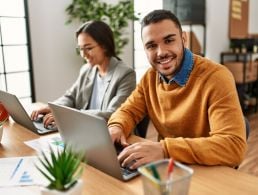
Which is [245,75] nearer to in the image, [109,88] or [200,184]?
[109,88]

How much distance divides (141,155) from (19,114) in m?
0.79

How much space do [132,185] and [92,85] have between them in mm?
1220

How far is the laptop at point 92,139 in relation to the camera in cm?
91

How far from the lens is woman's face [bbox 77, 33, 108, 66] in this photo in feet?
6.38

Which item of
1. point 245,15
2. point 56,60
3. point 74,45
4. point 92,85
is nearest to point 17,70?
point 56,60

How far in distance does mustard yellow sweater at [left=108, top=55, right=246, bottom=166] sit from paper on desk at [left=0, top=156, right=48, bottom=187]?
1.37ft

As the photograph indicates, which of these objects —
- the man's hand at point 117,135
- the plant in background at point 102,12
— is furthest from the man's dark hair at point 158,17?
the plant in background at point 102,12

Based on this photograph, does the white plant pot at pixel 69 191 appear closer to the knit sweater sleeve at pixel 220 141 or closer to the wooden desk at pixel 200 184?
the wooden desk at pixel 200 184

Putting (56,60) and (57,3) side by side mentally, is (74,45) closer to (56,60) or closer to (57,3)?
(56,60)

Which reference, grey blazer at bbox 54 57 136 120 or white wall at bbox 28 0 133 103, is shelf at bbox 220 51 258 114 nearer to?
white wall at bbox 28 0 133 103

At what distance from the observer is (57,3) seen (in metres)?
3.28

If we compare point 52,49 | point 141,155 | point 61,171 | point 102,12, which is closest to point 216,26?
point 102,12

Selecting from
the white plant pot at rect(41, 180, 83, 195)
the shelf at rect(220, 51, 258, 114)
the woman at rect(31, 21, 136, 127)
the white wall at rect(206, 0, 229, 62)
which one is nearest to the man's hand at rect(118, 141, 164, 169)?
the white plant pot at rect(41, 180, 83, 195)

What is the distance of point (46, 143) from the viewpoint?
51.3 inches
